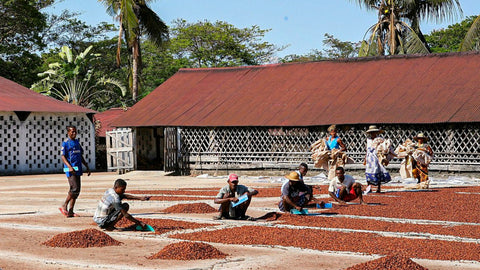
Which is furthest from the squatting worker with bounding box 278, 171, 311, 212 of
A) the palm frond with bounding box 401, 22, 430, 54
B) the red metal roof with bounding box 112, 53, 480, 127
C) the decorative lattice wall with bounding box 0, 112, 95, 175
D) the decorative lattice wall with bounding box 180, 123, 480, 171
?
the palm frond with bounding box 401, 22, 430, 54

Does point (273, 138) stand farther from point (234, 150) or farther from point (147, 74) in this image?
point (147, 74)

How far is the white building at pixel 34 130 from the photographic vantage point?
97.8 ft

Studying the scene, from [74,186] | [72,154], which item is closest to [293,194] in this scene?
[74,186]

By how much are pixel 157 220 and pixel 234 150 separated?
15717mm

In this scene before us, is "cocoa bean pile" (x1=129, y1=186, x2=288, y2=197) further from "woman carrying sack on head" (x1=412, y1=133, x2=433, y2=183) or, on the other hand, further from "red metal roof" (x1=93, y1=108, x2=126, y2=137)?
"red metal roof" (x1=93, y1=108, x2=126, y2=137)

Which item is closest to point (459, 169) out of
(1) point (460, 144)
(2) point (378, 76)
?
(1) point (460, 144)

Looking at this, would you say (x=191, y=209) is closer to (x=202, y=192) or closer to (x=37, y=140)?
(x=202, y=192)

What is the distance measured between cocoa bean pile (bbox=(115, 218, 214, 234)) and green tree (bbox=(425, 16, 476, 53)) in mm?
45353

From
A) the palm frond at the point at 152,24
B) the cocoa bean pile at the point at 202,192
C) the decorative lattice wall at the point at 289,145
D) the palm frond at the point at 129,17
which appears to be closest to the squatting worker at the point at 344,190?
the cocoa bean pile at the point at 202,192

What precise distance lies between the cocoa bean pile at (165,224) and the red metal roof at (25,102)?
18636 millimetres

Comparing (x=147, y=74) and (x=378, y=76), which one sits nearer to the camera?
(x=378, y=76)

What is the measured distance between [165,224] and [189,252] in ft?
9.79

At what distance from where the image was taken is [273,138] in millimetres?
26969

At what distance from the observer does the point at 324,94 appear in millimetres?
27016
